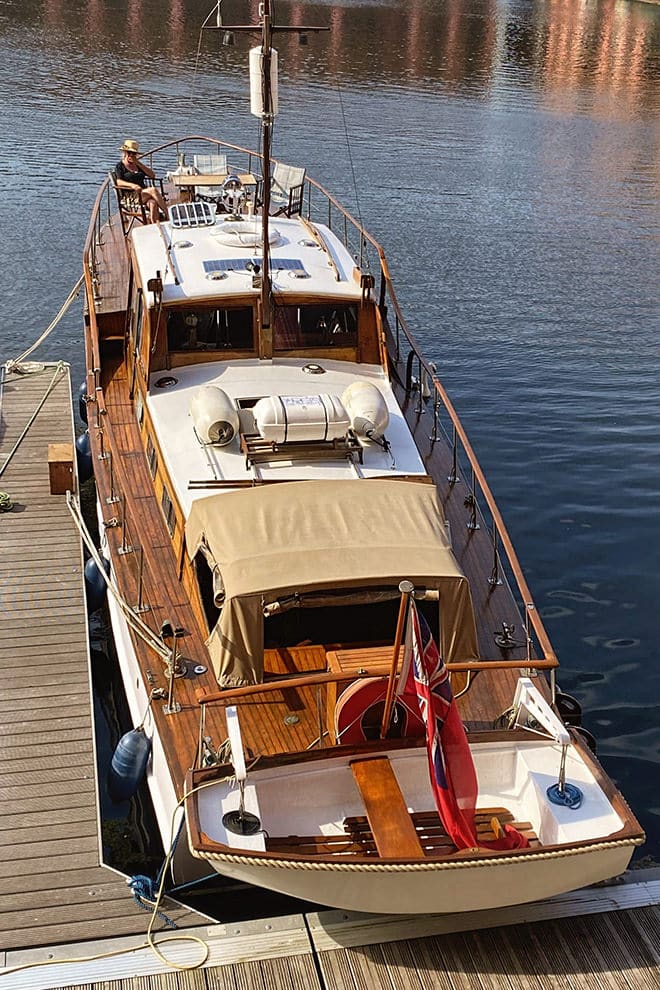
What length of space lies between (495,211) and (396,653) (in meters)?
24.7

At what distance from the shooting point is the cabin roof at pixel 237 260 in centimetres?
1205

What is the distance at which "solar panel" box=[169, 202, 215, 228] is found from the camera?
14305mm

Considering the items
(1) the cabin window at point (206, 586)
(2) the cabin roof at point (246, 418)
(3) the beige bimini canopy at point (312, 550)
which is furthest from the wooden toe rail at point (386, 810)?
(2) the cabin roof at point (246, 418)

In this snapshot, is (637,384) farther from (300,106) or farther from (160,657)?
(300,106)

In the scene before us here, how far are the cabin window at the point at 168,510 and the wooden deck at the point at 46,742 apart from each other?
1.96 m

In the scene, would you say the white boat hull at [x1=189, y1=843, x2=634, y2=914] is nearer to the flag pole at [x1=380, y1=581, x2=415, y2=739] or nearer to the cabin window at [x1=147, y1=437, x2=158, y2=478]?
the flag pole at [x1=380, y1=581, x2=415, y2=739]

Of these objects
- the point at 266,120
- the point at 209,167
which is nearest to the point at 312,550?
the point at 266,120

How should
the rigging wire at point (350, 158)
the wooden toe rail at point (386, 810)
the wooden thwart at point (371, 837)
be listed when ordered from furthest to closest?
the rigging wire at point (350, 158)
the wooden thwart at point (371, 837)
the wooden toe rail at point (386, 810)

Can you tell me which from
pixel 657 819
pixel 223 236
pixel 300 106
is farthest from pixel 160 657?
pixel 300 106

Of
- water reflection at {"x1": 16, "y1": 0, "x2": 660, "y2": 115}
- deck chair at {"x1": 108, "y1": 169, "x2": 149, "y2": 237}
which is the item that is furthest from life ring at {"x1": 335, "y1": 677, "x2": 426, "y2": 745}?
water reflection at {"x1": 16, "y1": 0, "x2": 660, "y2": 115}

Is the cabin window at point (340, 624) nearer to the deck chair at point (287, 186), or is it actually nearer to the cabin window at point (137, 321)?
the cabin window at point (137, 321)

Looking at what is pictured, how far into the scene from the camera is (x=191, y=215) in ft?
48.9

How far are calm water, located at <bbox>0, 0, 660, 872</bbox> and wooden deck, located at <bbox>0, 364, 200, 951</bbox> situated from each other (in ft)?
19.3

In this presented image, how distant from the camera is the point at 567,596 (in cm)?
1374
